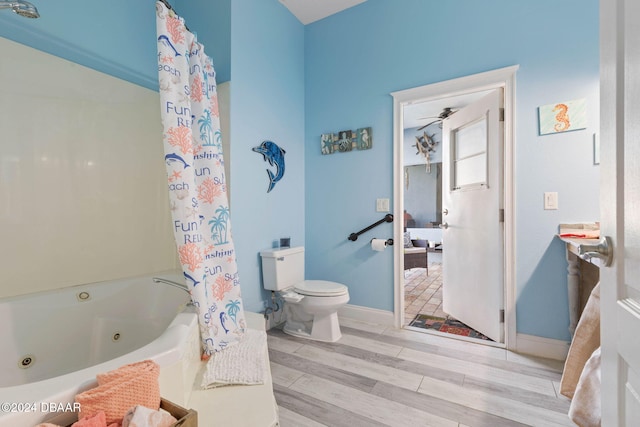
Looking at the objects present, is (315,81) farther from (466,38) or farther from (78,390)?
(78,390)

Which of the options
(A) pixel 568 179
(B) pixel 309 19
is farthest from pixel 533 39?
(B) pixel 309 19

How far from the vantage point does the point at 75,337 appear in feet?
5.24

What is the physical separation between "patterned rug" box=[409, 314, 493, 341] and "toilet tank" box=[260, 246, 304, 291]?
1.21 metres

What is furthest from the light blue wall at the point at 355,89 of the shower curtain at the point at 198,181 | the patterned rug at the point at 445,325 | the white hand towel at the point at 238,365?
the white hand towel at the point at 238,365

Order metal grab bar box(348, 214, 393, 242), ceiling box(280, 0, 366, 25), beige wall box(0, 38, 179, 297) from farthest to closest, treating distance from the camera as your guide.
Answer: ceiling box(280, 0, 366, 25), metal grab bar box(348, 214, 393, 242), beige wall box(0, 38, 179, 297)

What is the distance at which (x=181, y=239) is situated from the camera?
4.31 feet

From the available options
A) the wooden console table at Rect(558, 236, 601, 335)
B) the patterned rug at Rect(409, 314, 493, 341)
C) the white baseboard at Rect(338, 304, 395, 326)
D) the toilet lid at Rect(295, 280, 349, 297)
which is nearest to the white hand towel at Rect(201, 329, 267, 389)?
the toilet lid at Rect(295, 280, 349, 297)

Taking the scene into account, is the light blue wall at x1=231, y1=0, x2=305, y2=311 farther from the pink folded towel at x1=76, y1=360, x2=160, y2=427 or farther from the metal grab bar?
the pink folded towel at x1=76, y1=360, x2=160, y2=427

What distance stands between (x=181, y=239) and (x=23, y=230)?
3.59 ft

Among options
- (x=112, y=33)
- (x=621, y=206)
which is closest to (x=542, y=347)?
(x=621, y=206)

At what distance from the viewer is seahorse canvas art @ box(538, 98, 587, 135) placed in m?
1.84

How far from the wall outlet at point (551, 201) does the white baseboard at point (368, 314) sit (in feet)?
4.71

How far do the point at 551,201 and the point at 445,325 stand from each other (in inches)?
52.4

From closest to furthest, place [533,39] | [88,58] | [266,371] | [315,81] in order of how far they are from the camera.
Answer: [266,371], [88,58], [533,39], [315,81]
